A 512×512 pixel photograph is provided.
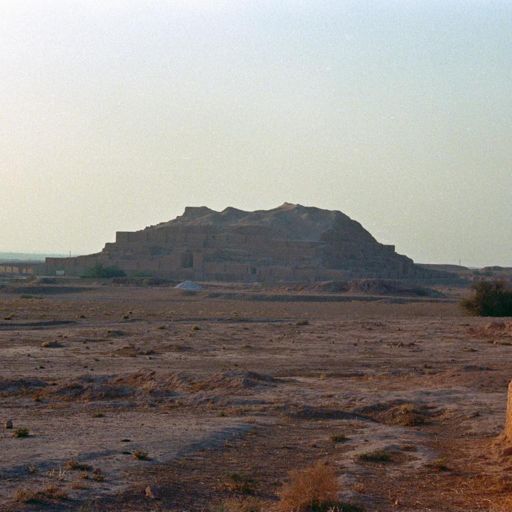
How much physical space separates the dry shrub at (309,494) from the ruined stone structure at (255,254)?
68.8m

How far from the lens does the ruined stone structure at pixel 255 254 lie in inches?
3159

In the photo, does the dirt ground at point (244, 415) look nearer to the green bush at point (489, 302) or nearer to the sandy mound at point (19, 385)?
the sandy mound at point (19, 385)

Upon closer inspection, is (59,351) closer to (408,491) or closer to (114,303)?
(408,491)

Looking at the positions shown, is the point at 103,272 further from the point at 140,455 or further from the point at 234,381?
the point at 140,455

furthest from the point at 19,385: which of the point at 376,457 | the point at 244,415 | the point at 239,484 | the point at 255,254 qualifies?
the point at 255,254

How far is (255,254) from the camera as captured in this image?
3479 inches

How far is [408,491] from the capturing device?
998 cm

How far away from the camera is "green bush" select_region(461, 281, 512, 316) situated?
41000 mm

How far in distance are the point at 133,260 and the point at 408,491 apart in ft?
251

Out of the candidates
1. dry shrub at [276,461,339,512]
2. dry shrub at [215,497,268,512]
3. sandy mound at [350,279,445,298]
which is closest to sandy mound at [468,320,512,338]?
dry shrub at [276,461,339,512]

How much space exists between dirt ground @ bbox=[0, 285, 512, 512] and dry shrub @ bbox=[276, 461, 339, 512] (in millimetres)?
359

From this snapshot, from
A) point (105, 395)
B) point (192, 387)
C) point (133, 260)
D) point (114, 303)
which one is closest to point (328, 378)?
point (192, 387)

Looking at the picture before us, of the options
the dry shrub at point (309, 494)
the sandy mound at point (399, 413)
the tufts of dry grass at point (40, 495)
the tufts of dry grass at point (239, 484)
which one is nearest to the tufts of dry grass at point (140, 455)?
the tufts of dry grass at point (239, 484)

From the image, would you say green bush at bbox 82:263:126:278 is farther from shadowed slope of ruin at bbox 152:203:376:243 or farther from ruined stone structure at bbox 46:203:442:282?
shadowed slope of ruin at bbox 152:203:376:243
